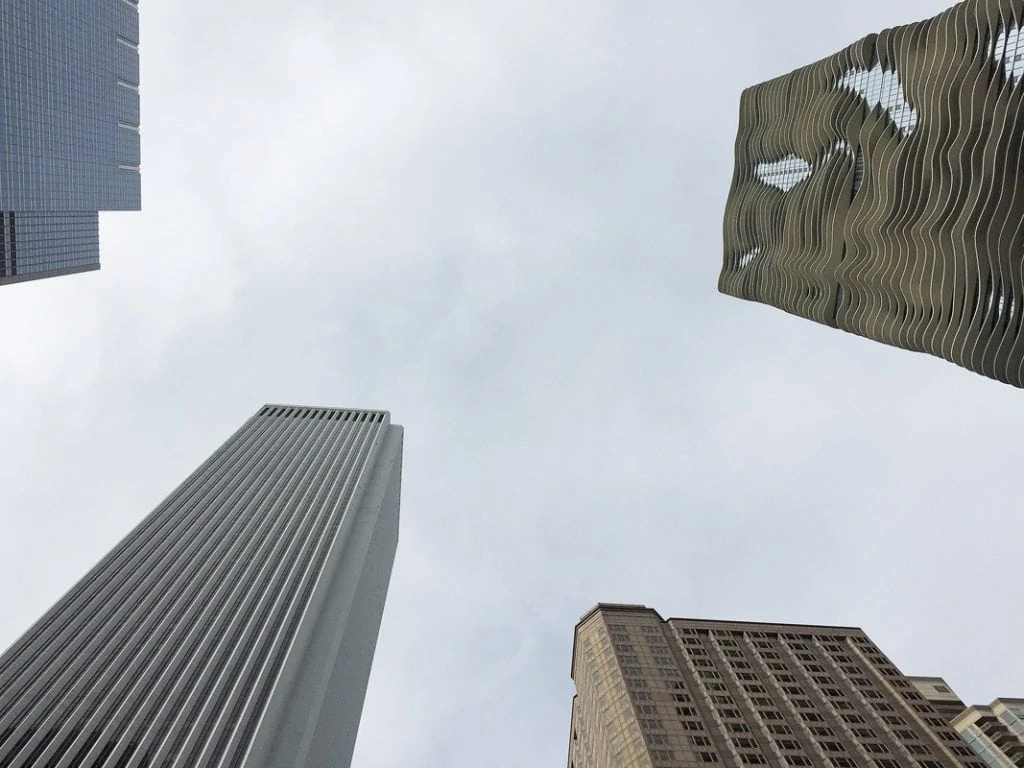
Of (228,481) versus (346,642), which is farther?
(228,481)

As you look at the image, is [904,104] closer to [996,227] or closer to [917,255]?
[917,255]

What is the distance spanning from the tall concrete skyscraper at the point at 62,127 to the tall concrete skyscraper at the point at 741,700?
153 metres

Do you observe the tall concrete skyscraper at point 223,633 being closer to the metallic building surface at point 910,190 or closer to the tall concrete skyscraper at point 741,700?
the tall concrete skyscraper at point 741,700

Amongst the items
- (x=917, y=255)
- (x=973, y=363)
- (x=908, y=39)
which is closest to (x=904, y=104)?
(x=908, y=39)

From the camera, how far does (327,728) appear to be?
96312mm

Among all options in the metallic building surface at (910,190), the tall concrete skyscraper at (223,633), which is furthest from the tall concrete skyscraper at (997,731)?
the tall concrete skyscraper at (223,633)

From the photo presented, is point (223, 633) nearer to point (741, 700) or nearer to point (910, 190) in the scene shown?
point (741, 700)

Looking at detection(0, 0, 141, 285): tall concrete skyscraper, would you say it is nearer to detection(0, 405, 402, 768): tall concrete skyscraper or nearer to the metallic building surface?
detection(0, 405, 402, 768): tall concrete skyscraper

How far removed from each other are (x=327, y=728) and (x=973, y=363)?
316ft

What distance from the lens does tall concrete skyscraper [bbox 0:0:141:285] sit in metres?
137

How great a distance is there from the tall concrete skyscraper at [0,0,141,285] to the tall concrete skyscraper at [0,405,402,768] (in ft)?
258

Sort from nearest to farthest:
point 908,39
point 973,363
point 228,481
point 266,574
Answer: point 973,363, point 908,39, point 266,574, point 228,481

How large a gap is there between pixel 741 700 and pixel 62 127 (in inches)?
7314

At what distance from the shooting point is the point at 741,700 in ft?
336
